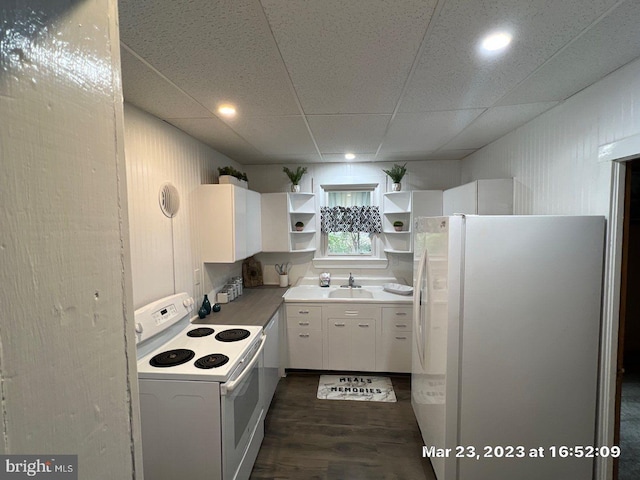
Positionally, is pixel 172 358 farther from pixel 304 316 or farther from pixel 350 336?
pixel 350 336

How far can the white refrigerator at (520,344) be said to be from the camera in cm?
149

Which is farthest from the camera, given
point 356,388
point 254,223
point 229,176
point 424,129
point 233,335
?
point 254,223

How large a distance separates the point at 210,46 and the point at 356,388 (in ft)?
9.43

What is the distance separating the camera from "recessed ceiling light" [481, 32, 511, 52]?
1.10 meters

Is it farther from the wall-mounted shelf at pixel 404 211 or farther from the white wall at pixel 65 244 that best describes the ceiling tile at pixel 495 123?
the white wall at pixel 65 244

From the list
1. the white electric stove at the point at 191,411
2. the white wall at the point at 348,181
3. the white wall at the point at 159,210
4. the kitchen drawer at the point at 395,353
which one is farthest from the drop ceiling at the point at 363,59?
→ the kitchen drawer at the point at 395,353

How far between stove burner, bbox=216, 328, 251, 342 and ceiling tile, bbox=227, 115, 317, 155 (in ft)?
4.98

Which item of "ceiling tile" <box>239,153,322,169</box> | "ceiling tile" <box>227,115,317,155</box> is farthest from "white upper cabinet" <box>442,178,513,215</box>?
"ceiling tile" <box>239,153,322,169</box>

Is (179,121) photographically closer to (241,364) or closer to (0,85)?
(241,364)

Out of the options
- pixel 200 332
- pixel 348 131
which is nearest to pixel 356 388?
pixel 200 332

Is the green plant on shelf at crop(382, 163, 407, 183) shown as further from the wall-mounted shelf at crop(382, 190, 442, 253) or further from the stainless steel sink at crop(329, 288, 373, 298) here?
the stainless steel sink at crop(329, 288, 373, 298)

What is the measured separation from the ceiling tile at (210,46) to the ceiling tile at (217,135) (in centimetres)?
40

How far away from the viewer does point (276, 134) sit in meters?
2.27

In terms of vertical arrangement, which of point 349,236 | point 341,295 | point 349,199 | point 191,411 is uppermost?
point 349,199
